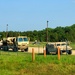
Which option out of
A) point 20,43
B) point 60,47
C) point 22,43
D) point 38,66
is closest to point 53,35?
point 20,43

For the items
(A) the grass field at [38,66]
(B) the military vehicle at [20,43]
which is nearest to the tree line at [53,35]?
(B) the military vehicle at [20,43]

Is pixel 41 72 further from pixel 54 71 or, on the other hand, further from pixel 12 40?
pixel 12 40

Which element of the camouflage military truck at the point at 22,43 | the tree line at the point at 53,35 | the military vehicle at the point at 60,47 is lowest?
the military vehicle at the point at 60,47

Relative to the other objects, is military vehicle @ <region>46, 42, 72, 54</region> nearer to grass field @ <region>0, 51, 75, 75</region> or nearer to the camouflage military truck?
the camouflage military truck

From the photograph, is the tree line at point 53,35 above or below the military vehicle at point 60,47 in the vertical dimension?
above

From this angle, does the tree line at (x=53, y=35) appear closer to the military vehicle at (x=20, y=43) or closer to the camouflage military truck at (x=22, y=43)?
the military vehicle at (x=20, y=43)

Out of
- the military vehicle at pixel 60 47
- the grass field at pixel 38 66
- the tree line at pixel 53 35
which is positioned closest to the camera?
the grass field at pixel 38 66

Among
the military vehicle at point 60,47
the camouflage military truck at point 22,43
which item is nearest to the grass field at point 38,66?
the military vehicle at point 60,47

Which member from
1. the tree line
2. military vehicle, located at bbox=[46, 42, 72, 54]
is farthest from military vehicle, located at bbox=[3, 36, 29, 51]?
the tree line

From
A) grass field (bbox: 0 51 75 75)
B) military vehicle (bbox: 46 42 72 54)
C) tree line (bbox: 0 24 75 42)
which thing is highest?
tree line (bbox: 0 24 75 42)

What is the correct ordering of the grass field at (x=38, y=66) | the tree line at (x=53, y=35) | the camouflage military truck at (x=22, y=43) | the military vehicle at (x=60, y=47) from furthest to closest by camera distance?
the tree line at (x=53, y=35), the camouflage military truck at (x=22, y=43), the military vehicle at (x=60, y=47), the grass field at (x=38, y=66)

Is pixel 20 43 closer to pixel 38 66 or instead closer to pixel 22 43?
pixel 22 43

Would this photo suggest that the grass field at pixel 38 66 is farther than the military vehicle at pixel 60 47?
No

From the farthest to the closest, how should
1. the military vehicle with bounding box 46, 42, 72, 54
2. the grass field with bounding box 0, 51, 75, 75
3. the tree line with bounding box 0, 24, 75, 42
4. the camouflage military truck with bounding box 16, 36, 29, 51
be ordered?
the tree line with bounding box 0, 24, 75, 42
the camouflage military truck with bounding box 16, 36, 29, 51
the military vehicle with bounding box 46, 42, 72, 54
the grass field with bounding box 0, 51, 75, 75
